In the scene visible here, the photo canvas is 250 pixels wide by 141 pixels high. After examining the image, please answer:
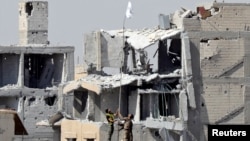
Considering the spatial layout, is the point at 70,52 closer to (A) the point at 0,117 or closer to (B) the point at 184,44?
(B) the point at 184,44

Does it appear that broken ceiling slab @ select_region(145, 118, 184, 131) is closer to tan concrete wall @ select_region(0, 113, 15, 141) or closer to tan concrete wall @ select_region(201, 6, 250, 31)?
tan concrete wall @ select_region(201, 6, 250, 31)

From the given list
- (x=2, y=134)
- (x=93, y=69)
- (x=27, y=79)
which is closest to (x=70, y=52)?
(x=27, y=79)

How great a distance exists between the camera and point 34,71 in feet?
233

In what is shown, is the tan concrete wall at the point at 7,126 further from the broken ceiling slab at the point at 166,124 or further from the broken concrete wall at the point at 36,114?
the broken concrete wall at the point at 36,114

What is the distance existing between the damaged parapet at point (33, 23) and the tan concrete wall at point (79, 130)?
1014cm

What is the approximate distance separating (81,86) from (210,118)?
5451 mm

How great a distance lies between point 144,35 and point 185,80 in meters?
2.53

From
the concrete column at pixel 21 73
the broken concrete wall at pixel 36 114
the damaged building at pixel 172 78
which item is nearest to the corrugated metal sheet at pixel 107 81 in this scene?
the damaged building at pixel 172 78

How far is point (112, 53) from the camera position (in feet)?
195

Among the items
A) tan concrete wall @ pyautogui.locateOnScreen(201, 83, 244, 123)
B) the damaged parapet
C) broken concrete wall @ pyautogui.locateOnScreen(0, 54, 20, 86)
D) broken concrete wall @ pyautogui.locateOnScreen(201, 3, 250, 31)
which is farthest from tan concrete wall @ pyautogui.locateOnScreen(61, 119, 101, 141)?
the damaged parapet

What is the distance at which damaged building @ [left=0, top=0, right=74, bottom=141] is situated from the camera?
6875 centimetres

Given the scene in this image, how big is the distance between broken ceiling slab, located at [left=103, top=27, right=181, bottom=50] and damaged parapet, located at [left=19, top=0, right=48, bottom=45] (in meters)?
10.6

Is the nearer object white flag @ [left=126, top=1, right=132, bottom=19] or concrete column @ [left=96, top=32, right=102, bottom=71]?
white flag @ [left=126, top=1, right=132, bottom=19]

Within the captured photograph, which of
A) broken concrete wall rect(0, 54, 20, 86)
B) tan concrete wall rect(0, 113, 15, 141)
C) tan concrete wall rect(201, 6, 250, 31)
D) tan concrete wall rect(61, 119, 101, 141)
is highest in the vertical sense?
tan concrete wall rect(201, 6, 250, 31)
